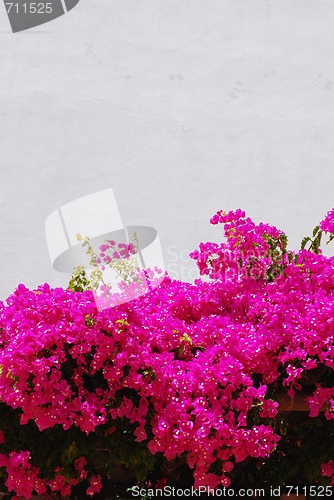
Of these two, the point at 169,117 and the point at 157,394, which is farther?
the point at 169,117

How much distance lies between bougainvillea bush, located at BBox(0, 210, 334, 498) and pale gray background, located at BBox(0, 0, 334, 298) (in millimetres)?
2237

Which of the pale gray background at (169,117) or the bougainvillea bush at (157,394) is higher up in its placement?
the pale gray background at (169,117)

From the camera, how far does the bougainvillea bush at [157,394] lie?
2.27 meters

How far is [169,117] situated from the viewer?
4957mm

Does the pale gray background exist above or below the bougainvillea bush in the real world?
above

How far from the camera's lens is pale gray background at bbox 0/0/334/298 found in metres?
4.83

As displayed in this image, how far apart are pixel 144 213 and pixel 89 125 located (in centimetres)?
76

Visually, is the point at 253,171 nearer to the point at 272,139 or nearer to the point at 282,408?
the point at 272,139

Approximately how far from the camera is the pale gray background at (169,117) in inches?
190

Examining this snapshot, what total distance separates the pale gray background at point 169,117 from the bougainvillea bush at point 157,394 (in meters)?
2.24

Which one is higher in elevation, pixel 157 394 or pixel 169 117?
pixel 169 117

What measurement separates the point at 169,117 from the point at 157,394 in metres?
3.01

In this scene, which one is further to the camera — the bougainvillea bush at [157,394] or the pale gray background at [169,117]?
the pale gray background at [169,117]

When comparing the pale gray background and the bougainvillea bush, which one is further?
the pale gray background
